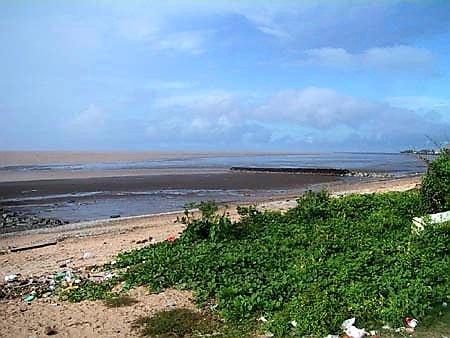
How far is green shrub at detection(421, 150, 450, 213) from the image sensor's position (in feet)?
31.6

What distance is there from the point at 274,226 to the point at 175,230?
11.4 feet

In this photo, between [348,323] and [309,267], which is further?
[309,267]

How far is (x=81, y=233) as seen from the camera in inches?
531

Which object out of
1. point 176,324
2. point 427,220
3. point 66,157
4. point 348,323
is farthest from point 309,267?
point 66,157

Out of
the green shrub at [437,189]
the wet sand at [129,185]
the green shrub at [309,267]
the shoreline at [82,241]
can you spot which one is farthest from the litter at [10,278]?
the wet sand at [129,185]

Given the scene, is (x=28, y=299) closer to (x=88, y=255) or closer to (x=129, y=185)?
(x=88, y=255)

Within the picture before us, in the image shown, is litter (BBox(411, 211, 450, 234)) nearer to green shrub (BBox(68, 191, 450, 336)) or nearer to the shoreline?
green shrub (BBox(68, 191, 450, 336))

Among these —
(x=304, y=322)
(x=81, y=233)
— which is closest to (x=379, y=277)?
(x=304, y=322)

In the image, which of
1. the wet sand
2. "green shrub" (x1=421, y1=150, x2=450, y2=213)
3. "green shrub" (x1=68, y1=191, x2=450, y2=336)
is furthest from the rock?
the wet sand

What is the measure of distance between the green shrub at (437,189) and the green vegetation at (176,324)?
20.0 feet

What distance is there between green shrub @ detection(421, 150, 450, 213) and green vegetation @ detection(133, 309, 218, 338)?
20.0 ft

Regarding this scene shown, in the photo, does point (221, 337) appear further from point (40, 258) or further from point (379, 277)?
point (40, 258)

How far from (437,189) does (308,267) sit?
448 centimetres

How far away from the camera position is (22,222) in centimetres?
1664
